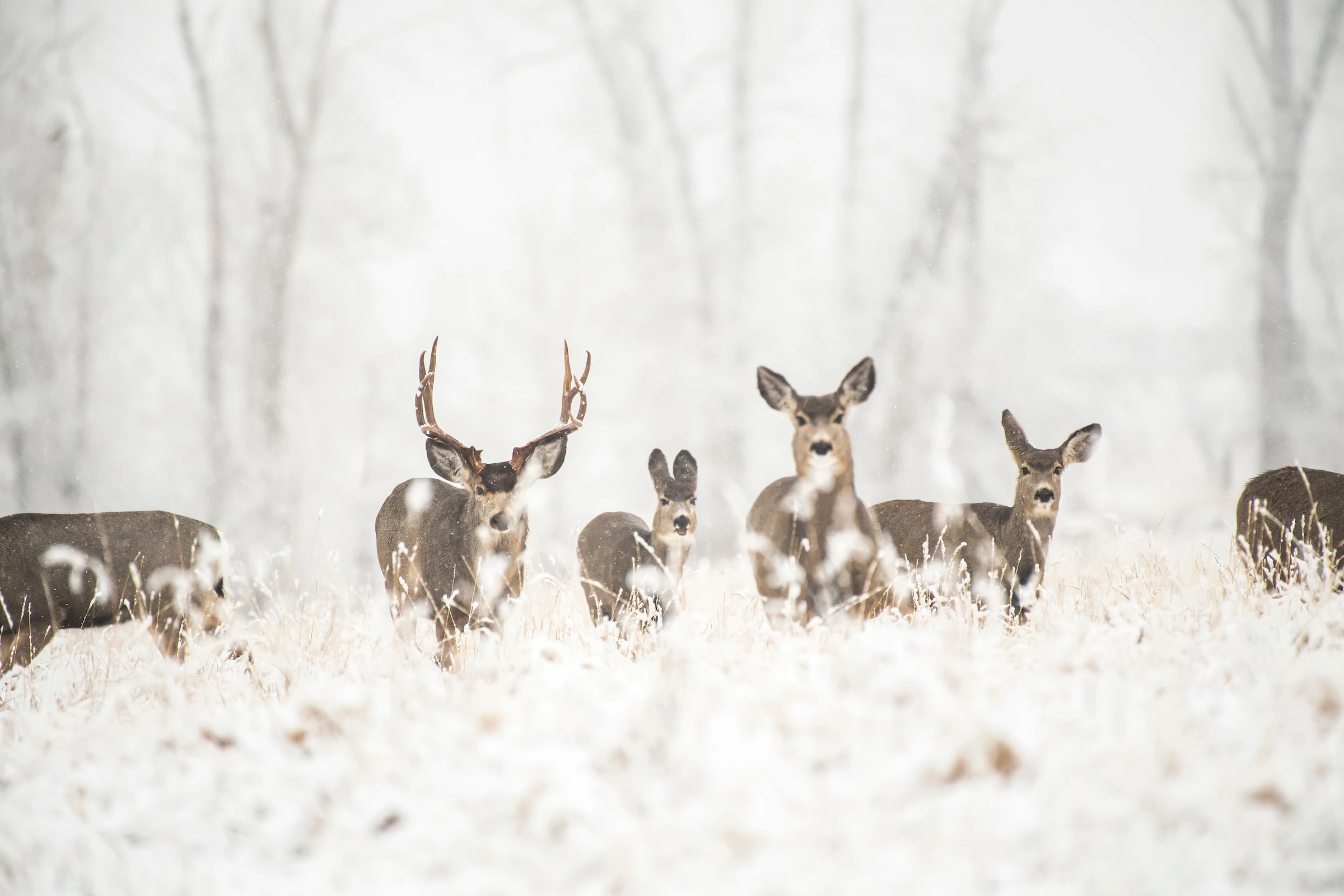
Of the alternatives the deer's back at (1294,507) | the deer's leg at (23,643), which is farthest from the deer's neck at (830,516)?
the deer's leg at (23,643)

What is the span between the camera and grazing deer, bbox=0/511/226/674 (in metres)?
4.34

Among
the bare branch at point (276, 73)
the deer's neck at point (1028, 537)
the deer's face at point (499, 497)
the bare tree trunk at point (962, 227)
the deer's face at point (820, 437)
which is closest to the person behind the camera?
the deer's face at point (820, 437)

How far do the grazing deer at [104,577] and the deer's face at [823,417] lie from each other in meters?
3.07

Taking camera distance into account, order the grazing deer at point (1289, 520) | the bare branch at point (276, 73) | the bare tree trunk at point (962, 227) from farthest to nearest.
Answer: the bare branch at point (276, 73)
the bare tree trunk at point (962, 227)
the grazing deer at point (1289, 520)

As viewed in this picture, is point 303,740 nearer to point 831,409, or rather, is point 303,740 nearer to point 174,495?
point 831,409

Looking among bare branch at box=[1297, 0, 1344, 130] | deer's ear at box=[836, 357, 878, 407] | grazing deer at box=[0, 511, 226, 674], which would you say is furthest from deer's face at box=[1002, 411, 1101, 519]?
bare branch at box=[1297, 0, 1344, 130]

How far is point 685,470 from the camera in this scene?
5148mm

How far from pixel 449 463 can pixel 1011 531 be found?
9.56ft

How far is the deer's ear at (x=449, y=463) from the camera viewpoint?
15.0 ft

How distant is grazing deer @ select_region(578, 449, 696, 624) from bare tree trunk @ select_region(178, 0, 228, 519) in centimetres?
848

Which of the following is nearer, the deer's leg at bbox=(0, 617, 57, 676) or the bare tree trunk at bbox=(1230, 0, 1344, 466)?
the deer's leg at bbox=(0, 617, 57, 676)

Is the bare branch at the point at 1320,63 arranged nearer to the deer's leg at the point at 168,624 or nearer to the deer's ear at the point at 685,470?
the deer's ear at the point at 685,470

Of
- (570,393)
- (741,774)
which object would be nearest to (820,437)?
(741,774)

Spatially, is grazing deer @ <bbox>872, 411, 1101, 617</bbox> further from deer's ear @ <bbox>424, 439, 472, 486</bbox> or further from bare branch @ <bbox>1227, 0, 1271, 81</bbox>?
bare branch @ <bbox>1227, 0, 1271, 81</bbox>
